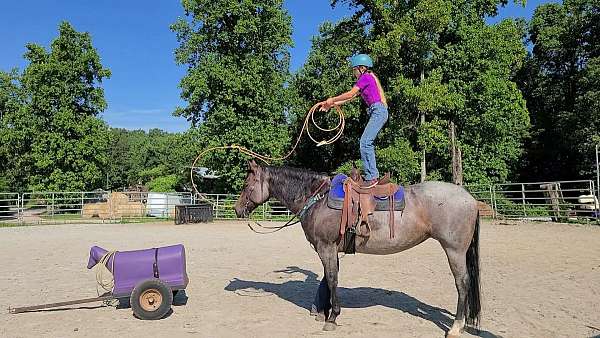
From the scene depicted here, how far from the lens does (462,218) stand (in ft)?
18.1

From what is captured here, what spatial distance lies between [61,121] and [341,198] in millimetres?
31562

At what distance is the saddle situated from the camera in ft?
18.4

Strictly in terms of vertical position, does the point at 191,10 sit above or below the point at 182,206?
above

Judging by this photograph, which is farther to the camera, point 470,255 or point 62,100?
point 62,100

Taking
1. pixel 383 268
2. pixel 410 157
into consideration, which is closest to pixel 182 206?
pixel 410 157

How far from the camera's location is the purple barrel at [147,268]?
6301mm

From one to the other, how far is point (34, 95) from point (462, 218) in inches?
1368

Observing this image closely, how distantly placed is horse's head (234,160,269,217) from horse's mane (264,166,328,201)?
0.09 metres

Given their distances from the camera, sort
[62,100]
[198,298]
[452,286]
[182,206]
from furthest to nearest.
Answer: [62,100] → [182,206] → [452,286] → [198,298]

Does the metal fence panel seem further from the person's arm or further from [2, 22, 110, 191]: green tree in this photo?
the person's arm

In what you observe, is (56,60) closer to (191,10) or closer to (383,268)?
(191,10)

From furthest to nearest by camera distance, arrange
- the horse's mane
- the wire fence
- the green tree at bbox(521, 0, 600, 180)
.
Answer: the green tree at bbox(521, 0, 600, 180), the wire fence, the horse's mane

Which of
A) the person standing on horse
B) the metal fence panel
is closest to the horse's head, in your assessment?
the person standing on horse

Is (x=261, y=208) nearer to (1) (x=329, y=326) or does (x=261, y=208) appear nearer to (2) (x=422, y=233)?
→ (1) (x=329, y=326)
